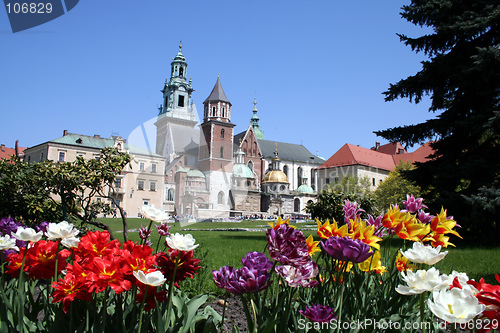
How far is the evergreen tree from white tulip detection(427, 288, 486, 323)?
10191 mm

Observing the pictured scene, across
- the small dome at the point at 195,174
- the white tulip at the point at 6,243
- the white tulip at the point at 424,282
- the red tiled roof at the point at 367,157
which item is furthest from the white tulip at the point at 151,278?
the red tiled roof at the point at 367,157

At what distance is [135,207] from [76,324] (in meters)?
45.9

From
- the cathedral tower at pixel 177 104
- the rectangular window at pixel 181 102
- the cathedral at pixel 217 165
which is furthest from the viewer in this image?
the rectangular window at pixel 181 102

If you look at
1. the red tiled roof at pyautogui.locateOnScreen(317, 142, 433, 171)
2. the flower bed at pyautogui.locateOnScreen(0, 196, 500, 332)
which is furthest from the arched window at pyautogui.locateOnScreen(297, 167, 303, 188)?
the flower bed at pyautogui.locateOnScreen(0, 196, 500, 332)

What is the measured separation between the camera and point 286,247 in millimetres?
2121

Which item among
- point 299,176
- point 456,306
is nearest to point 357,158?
point 299,176

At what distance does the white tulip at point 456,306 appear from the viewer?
143 cm

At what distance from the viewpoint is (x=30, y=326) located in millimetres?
2391

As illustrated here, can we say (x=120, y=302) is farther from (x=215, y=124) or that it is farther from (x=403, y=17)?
(x=215, y=124)

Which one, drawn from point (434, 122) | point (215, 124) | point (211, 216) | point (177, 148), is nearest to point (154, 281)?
point (434, 122)

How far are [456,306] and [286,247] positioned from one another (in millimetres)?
889

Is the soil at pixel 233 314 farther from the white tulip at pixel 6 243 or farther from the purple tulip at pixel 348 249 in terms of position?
the white tulip at pixel 6 243

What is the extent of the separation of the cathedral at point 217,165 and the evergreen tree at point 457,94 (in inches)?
1390

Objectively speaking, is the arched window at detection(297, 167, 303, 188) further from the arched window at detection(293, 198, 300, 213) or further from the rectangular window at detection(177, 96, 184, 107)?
the rectangular window at detection(177, 96, 184, 107)
